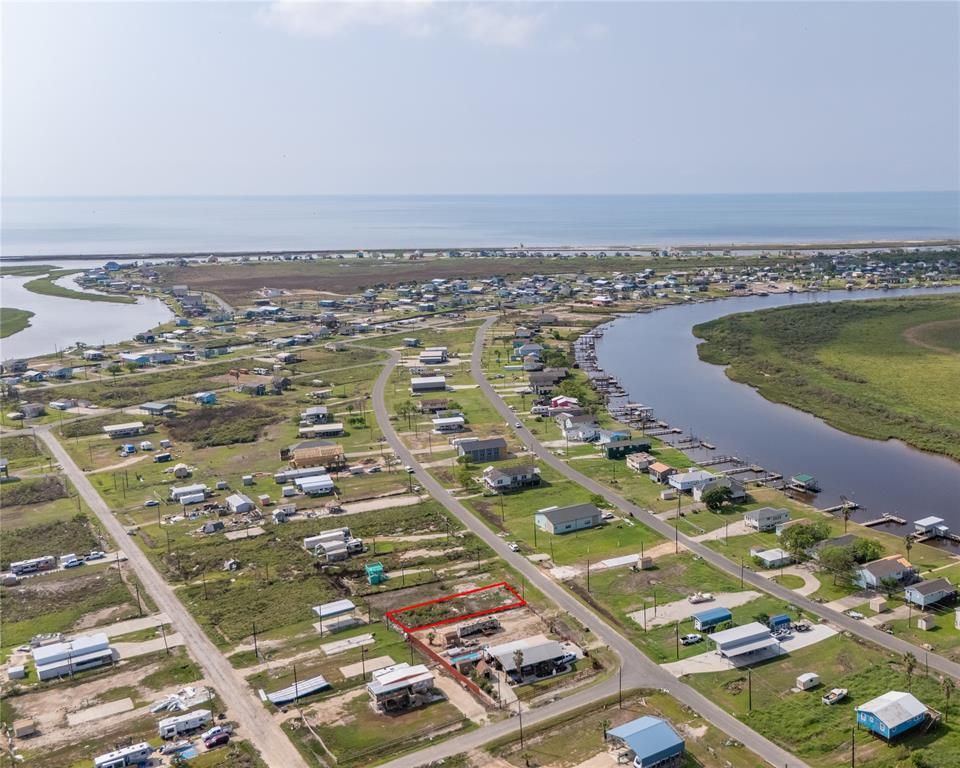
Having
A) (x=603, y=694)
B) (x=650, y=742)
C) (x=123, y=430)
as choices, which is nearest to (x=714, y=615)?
(x=603, y=694)

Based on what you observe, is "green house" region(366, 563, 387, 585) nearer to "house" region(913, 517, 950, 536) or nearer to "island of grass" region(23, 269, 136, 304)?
"house" region(913, 517, 950, 536)

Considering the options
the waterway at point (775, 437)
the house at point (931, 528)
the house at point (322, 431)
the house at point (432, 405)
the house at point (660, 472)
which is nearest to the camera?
the house at point (931, 528)

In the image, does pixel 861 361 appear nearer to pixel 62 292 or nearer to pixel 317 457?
pixel 317 457

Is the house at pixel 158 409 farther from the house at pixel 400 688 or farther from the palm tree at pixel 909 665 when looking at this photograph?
the palm tree at pixel 909 665

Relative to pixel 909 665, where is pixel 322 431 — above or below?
above

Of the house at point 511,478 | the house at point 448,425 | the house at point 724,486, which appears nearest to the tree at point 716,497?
the house at point 724,486

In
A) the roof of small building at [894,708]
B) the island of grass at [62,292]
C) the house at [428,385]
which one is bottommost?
the roof of small building at [894,708]
